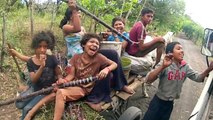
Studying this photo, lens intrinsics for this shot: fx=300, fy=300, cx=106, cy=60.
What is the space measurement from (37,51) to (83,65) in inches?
25.0

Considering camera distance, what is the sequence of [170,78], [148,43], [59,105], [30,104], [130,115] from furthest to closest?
[148,43] → [170,78] → [130,115] → [30,104] → [59,105]

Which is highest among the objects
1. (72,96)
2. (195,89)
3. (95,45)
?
(95,45)

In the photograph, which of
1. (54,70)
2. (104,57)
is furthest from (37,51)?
(104,57)

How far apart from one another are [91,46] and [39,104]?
3.25ft

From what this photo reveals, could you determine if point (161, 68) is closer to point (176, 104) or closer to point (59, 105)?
point (59, 105)

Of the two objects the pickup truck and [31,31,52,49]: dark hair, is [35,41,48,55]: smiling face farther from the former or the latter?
the pickup truck

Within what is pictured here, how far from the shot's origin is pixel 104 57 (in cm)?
409

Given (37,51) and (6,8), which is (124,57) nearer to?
(37,51)

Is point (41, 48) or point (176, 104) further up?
point (41, 48)

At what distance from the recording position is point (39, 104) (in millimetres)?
3500

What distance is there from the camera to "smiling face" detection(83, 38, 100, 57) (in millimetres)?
3898

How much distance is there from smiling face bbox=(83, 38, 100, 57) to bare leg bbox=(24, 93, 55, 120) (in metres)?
0.74

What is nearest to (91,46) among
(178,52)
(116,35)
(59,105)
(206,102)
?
(59,105)

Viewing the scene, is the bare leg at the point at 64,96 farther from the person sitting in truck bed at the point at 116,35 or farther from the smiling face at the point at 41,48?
the person sitting in truck bed at the point at 116,35
